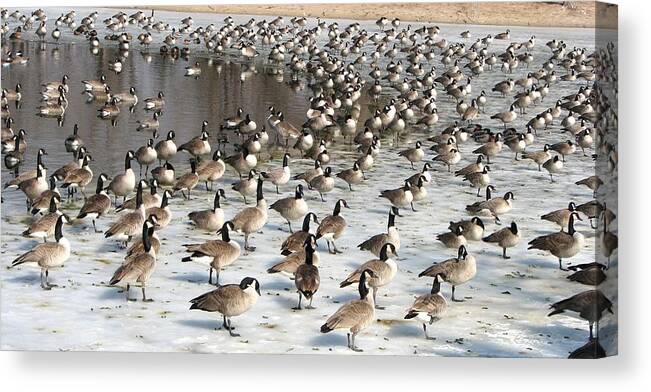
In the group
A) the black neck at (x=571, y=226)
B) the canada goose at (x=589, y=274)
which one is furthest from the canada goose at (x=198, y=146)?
the canada goose at (x=589, y=274)

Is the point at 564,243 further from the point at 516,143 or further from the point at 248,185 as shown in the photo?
the point at 248,185

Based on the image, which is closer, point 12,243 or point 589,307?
point 589,307

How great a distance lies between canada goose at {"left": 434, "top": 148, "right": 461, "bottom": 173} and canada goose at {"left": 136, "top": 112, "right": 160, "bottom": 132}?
8.59 ft

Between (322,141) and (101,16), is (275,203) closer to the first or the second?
(322,141)

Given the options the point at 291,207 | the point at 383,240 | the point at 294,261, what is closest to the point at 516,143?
the point at 383,240

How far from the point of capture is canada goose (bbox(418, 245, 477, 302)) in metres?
8.91

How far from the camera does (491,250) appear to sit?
9070mm

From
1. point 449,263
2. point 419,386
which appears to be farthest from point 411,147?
point 419,386

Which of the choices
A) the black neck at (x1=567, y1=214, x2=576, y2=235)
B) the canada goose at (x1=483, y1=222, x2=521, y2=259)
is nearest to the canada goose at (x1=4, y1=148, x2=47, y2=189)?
the canada goose at (x1=483, y1=222, x2=521, y2=259)

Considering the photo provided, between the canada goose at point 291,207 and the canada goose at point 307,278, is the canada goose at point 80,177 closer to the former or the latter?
the canada goose at point 291,207

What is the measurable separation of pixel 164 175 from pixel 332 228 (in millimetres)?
1738

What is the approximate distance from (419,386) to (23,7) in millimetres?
4997

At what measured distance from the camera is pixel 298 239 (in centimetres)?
935

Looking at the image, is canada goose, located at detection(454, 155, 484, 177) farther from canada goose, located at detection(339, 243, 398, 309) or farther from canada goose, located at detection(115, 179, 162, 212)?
canada goose, located at detection(115, 179, 162, 212)
